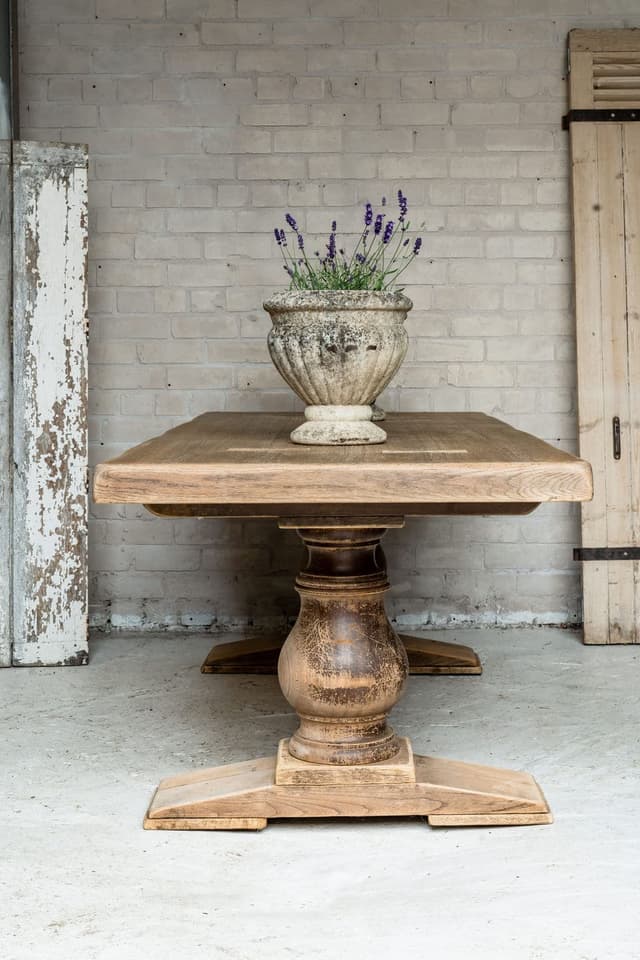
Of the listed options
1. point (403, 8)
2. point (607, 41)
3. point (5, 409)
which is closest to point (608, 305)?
point (607, 41)

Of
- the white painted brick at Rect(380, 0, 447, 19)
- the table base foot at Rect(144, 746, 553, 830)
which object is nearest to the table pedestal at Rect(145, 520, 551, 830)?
the table base foot at Rect(144, 746, 553, 830)

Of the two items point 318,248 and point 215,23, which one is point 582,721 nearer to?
point 318,248

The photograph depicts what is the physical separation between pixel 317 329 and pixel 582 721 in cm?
147

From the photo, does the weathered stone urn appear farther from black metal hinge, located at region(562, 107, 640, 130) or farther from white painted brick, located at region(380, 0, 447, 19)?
white painted brick, located at region(380, 0, 447, 19)

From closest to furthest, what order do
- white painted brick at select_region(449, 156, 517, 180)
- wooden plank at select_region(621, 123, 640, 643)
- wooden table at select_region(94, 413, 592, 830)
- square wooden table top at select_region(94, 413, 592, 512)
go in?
square wooden table top at select_region(94, 413, 592, 512), wooden table at select_region(94, 413, 592, 830), wooden plank at select_region(621, 123, 640, 643), white painted brick at select_region(449, 156, 517, 180)

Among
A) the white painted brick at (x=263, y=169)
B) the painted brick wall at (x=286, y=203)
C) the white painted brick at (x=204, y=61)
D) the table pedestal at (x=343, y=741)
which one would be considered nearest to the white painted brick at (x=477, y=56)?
the painted brick wall at (x=286, y=203)

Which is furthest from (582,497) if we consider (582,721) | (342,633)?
(582,721)

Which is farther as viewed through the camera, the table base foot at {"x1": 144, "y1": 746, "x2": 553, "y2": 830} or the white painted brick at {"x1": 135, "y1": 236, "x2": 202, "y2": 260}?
the white painted brick at {"x1": 135, "y1": 236, "x2": 202, "y2": 260}

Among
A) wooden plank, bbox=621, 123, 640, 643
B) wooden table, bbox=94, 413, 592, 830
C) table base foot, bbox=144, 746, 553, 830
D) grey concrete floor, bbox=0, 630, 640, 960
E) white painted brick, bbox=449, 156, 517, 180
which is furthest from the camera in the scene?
white painted brick, bbox=449, 156, 517, 180

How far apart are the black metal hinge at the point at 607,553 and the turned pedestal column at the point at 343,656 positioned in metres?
1.86

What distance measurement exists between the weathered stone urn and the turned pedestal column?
0.26m

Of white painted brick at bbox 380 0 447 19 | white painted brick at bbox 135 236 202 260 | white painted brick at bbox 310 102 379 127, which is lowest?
white painted brick at bbox 135 236 202 260

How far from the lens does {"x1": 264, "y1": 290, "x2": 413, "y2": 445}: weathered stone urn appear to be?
2533 mm

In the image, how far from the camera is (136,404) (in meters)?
4.45
